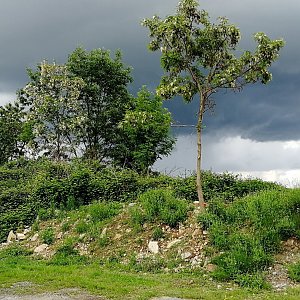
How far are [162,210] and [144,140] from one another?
59.7 ft

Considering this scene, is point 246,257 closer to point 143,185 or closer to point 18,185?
point 143,185

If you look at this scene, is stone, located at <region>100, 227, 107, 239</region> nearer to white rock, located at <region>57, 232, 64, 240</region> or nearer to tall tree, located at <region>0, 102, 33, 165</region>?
white rock, located at <region>57, 232, 64, 240</region>

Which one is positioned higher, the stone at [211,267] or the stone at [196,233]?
the stone at [196,233]

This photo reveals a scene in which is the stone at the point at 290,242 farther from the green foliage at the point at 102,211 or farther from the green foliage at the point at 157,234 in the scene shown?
the green foliage at the point at 102,211

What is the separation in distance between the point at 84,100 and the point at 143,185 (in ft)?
51.2

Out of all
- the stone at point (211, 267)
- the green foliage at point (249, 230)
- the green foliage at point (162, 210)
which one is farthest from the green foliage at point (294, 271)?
the green foliage at point (162, 210)

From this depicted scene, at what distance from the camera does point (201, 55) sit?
17547 millimetres

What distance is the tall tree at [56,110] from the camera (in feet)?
108

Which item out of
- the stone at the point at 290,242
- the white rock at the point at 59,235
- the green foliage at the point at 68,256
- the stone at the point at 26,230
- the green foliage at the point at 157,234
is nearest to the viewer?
the stone at the point at 290,242

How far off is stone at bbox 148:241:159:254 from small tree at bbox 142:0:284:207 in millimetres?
2271

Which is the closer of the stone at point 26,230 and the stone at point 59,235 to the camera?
the stone at point 59,235

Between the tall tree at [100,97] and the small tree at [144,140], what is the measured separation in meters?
0.90

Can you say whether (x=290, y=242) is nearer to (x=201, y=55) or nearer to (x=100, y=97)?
A: (x=201, y=55)

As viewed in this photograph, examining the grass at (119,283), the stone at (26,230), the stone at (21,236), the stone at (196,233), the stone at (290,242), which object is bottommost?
the grass at (119,283)
